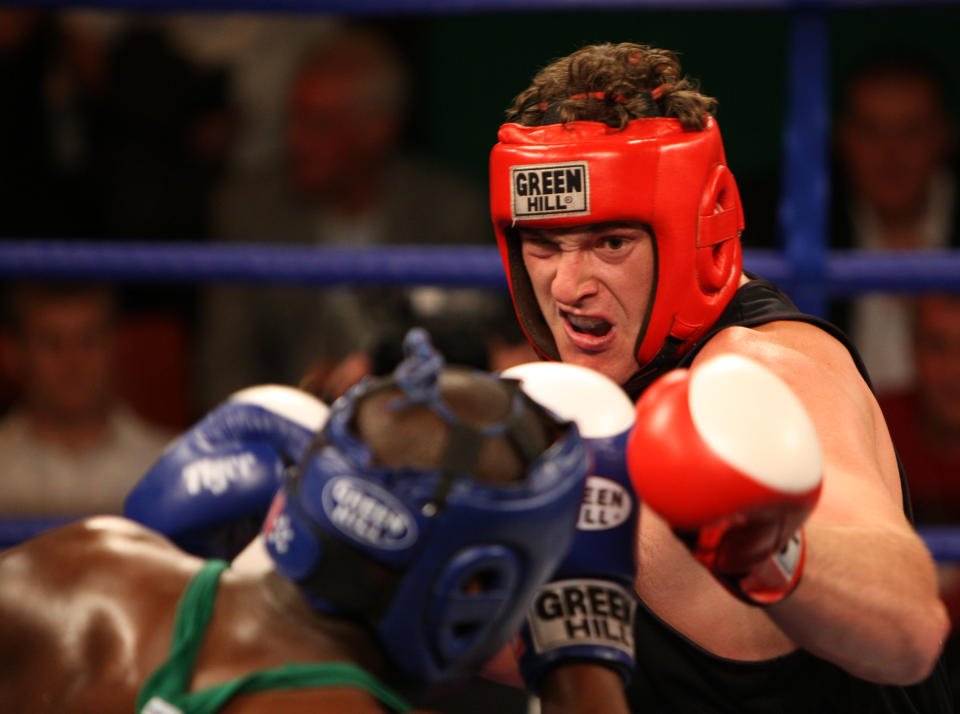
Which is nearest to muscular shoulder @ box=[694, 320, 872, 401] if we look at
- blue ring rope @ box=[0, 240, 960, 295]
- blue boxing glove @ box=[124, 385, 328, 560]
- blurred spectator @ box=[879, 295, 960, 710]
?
blue boxing glove @ box=[124, 385, 328, 560]

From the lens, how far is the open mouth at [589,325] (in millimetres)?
1938

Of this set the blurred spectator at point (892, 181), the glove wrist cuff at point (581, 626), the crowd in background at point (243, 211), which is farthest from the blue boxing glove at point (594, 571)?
the blurred spectator at point (892, 181)

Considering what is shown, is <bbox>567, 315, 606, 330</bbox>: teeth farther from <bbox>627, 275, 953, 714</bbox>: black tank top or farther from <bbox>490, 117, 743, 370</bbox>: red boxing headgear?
<bbox>627, 275, 953, 714</bbox>: black tank top

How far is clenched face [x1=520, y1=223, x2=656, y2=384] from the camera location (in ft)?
6.22

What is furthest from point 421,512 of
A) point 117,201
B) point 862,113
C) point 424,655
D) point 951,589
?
point 117,201

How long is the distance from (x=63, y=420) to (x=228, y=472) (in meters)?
2.00

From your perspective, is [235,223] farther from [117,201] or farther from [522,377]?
[522,377]

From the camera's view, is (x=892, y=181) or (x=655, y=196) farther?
(x=892, y=181)

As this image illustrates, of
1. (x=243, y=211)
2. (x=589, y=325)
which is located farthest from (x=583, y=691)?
(x=243, y=211)

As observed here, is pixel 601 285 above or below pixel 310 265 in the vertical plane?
above

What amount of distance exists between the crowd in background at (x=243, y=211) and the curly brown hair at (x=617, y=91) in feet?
4.17

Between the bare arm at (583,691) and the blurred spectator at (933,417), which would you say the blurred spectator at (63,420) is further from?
the bare arm at (583,691)

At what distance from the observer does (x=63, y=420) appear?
11.2ft

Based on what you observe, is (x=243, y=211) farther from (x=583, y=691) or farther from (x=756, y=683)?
(x=583, y=691)
